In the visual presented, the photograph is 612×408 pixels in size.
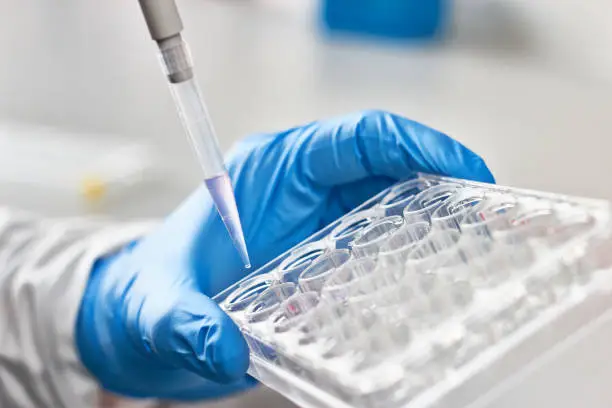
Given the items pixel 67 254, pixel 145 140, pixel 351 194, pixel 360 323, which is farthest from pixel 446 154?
pixel 145 140

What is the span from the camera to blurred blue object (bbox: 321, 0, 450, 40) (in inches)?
71.7

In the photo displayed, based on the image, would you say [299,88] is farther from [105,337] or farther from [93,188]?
[105,337]

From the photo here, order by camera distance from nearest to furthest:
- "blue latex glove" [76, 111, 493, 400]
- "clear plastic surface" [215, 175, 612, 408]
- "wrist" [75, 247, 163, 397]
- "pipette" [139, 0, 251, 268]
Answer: "clear plastic surface" [215, 175, 612, 408] < "pipette" [139, 0, 251, 268] < "blue latex glove" [76, 111, 493, 400] < "wrist" [75, 247, 163, 397]

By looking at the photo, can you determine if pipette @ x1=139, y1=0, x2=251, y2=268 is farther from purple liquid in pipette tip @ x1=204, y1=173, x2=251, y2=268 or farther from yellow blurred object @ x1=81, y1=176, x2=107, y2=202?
yellow blurred object @ x1=81, y1=176, x2=107, y2=202

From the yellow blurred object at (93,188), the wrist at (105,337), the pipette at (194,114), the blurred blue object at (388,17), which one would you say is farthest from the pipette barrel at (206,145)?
the blurred blue object at (388,17)

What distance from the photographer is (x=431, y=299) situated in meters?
0.57

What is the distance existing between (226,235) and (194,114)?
0.59 ft

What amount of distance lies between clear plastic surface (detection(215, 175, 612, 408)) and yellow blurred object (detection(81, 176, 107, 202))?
82 cm

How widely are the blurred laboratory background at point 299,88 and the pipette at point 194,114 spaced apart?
389mm

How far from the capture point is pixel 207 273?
2.65ft

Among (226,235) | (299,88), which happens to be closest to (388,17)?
(299,88)

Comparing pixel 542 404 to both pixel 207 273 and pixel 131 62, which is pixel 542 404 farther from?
pixel 131 62

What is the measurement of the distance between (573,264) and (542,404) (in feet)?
0.43

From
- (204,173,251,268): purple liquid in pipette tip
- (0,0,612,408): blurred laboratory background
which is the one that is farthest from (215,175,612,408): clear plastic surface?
(0,0,612,408): blurred laboratory background
